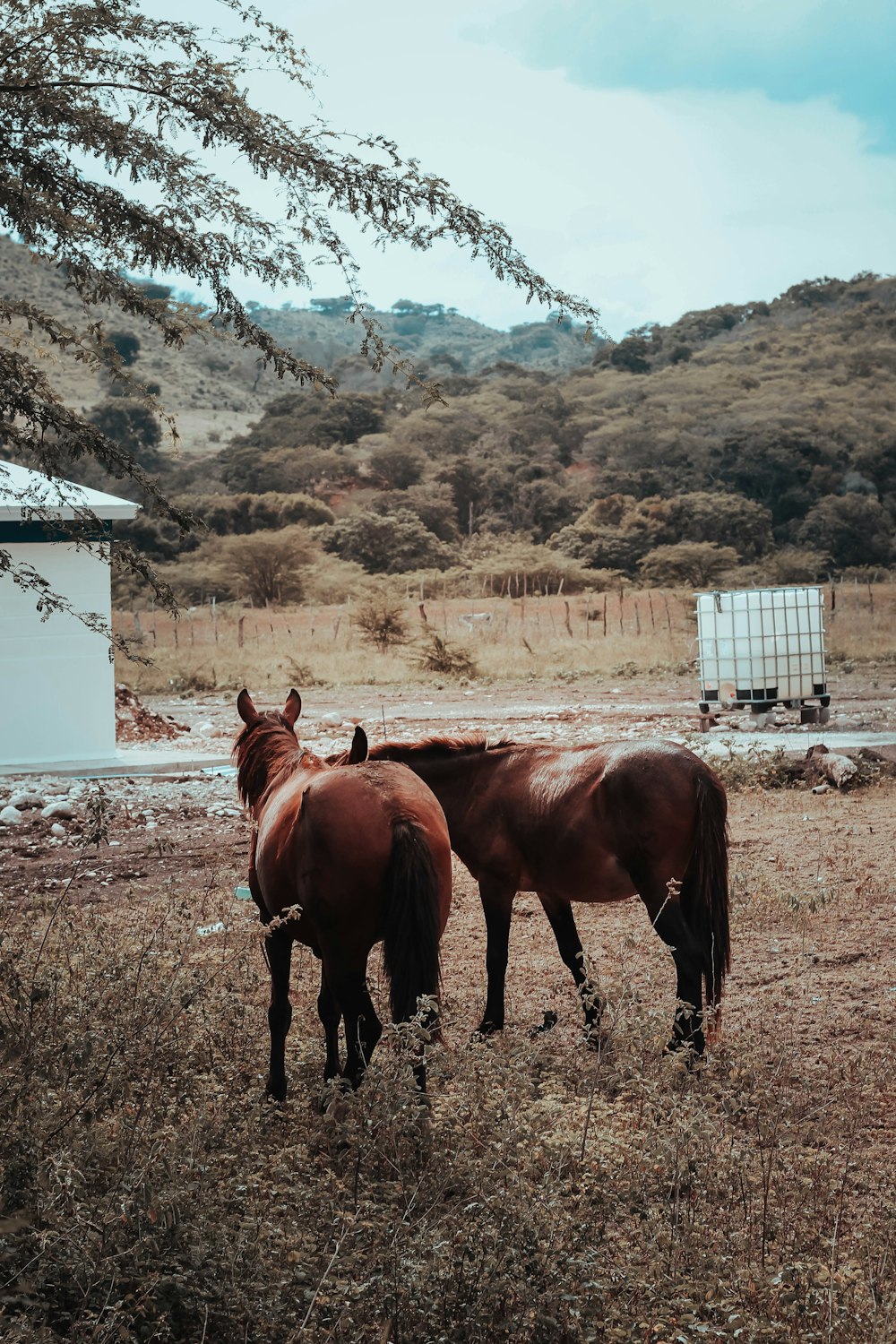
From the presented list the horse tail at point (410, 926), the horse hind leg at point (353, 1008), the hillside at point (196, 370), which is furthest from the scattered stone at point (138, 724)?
the hillside at point (196, 370)

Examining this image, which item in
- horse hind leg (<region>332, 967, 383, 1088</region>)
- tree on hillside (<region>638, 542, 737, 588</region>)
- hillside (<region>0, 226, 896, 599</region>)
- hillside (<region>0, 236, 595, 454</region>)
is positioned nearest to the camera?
horse hind leg (<region>332, 967, 383, 1088</region>)

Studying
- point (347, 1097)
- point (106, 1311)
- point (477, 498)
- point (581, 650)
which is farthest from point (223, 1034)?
point (477, 498)

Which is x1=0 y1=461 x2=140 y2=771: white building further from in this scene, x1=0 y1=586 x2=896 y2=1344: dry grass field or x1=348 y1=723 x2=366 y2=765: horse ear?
x1=348 y1=723 x2=366 y2=765: horse ear

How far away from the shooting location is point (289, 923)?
416 centimetres

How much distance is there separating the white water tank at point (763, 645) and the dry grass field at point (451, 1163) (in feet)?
25.3

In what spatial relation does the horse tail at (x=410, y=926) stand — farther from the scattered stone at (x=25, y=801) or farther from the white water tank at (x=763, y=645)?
the white water tank at (x=763, y=645)

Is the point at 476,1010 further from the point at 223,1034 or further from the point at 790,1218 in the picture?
the point at 790,1218

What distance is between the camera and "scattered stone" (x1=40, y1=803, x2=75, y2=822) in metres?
9.62

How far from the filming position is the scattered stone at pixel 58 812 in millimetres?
9617

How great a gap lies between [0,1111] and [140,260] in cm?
328

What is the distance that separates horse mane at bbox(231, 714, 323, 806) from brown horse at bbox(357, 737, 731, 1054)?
0.40m

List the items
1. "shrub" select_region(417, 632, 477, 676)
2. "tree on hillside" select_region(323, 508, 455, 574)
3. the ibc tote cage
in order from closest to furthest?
1. the ibc tote cage
2. "shrub" select_region(417, 632, 477, 676)
3. "tree on hillside" select_region(323, 508, 455, 574)

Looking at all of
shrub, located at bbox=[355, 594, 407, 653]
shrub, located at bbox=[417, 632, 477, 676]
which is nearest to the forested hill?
shrub, located at bbox=[355, 594, 407, 653]

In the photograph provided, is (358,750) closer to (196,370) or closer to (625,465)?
(625,465)
